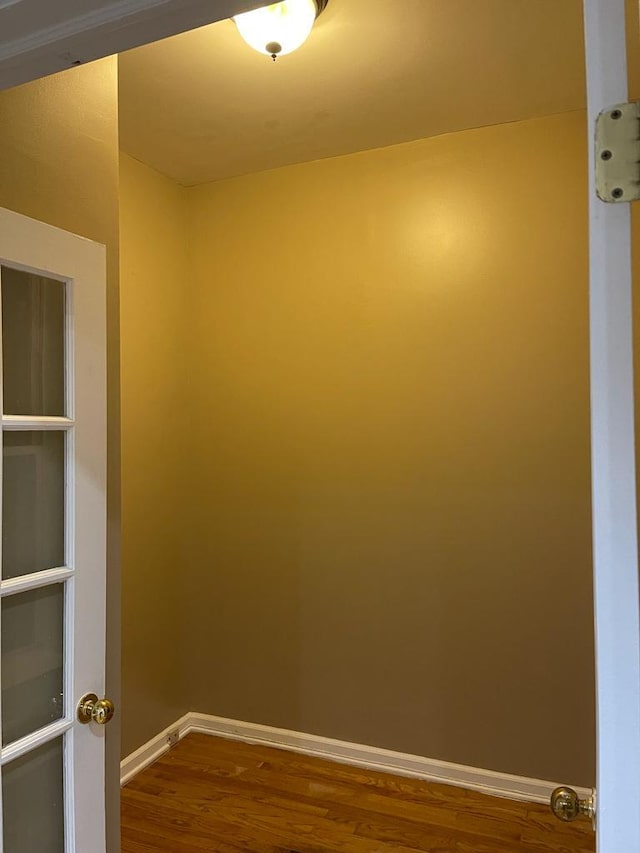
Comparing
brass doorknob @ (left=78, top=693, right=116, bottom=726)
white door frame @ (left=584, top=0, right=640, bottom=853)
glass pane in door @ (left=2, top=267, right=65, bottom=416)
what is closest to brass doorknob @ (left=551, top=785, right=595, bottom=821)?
white door frame @ (left=584, top=0, right=640, bottom=853)

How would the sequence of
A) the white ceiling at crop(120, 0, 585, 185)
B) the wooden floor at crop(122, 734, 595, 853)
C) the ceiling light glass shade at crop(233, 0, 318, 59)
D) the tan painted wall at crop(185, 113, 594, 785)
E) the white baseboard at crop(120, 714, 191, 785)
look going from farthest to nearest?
the white baseboard at crop(120, 714, 191, 785), the tan painted wall at crop(185, 113, 594, 785), the wooden floor at crop(122, 734, 595, 853), the white ceiling at crop(120, 0, 585, 185), the ceiling light glass shade at crop(233, 0, 318, 59)

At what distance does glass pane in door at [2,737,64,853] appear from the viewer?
1.31 m

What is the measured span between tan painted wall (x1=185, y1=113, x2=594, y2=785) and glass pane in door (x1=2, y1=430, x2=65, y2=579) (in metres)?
1.55

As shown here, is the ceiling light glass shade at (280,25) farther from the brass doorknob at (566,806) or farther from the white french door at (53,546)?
the brass doorknob at (566,806)

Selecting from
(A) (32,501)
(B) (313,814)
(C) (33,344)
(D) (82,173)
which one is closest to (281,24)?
(D) (82,173)

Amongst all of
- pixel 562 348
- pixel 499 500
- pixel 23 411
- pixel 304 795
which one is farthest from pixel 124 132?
pixel 304 795

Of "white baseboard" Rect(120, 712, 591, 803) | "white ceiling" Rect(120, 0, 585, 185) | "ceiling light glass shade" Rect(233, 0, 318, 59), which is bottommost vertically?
"white baseboard" Rect(120, 712, 591, 803)

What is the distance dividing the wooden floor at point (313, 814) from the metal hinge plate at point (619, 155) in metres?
2.37

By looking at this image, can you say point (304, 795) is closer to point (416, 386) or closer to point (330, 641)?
point (330, 641)

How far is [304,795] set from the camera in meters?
2.56

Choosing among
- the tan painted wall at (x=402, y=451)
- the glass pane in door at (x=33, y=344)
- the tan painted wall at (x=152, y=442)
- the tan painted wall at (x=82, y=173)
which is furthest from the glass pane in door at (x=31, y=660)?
the tan painted wall at (x=402, y=451)

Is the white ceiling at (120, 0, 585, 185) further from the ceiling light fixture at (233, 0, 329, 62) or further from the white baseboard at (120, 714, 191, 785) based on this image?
the white baseboard at (120, 714, 191, 785)

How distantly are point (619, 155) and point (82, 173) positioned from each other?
1368 mm

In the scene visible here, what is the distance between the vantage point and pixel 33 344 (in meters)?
1.39
